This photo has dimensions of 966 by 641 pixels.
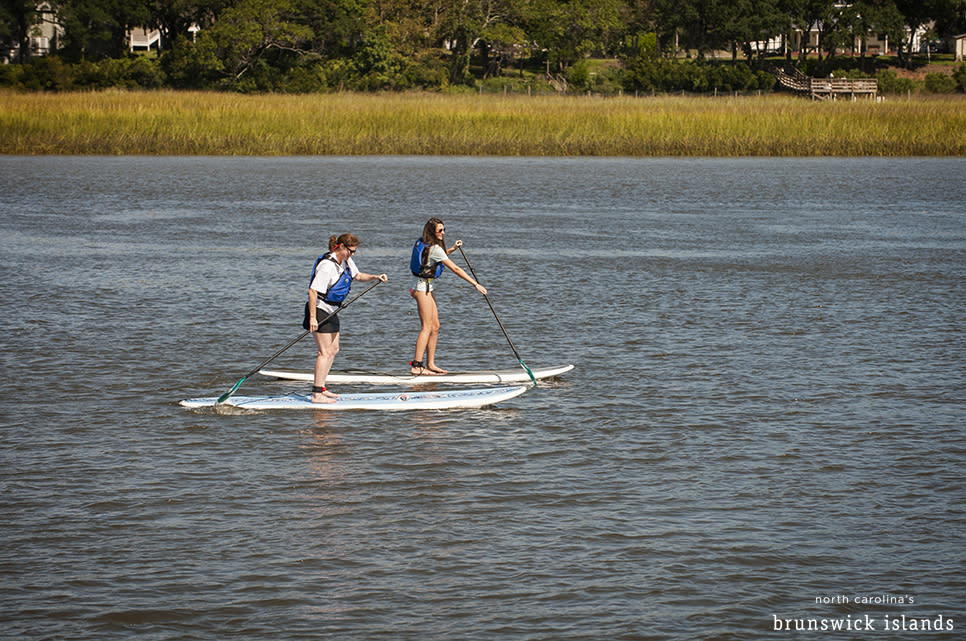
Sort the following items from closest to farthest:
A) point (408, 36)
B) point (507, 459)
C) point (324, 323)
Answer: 1. point (507, 459)
2. point (324, 323)
3. point (408, 36)

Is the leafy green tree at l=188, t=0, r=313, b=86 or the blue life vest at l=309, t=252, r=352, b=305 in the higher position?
the leafy green tree at l=188, t=0, r=313, b=86

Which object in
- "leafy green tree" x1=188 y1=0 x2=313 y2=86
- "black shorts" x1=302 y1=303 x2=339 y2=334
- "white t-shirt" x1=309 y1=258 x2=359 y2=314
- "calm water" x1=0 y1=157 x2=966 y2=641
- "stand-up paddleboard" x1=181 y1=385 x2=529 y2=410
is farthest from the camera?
"leafy green tree" x1=188 y1=0 x2=313 y2=86

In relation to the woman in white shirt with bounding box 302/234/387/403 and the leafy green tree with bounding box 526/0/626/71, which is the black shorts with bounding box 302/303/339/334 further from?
the leafy green tree with bounding box 526/0/626/71

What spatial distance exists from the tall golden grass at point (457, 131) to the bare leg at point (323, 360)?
3393cm

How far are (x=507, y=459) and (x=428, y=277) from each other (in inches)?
119

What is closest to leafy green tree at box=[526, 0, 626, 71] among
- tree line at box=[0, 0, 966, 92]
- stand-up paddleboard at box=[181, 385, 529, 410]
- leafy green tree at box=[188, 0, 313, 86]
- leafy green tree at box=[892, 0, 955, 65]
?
tree line at box=[0, 0, 966, 92]

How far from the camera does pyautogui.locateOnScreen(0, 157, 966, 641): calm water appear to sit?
7461 mm

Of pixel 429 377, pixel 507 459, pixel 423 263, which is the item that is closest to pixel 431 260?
pixel 423 263

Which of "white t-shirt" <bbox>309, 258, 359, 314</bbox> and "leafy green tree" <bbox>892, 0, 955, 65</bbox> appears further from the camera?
"leafy green tree" <bbox>892, 0, 955, 65</bbox>

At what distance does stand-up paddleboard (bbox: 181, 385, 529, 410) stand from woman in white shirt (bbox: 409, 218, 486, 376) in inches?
37.2

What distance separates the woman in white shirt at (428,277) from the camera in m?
12.4

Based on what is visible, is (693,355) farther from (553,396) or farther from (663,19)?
(663,19)

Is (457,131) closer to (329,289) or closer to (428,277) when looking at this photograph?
(428,277)

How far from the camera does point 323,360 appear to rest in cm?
1153
